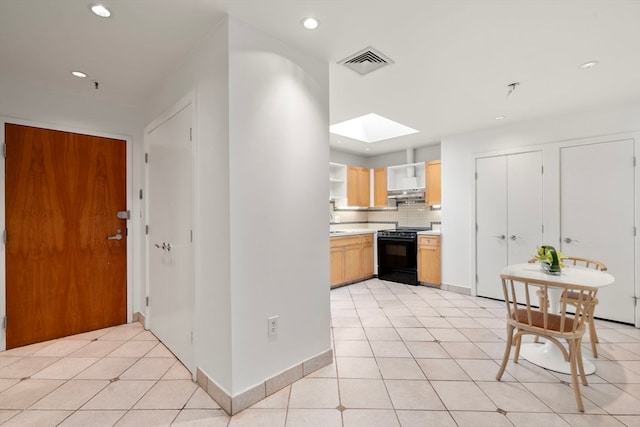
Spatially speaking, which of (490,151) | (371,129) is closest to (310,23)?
(371,129)

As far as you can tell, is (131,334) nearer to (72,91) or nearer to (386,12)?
(72,91)

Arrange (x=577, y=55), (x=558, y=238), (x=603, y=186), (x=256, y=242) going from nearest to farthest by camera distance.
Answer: (x=256, y=242), (x=577, y=55), (x=603, y=186), (x=558, y=238)

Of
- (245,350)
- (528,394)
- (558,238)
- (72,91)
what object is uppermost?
(72,91)

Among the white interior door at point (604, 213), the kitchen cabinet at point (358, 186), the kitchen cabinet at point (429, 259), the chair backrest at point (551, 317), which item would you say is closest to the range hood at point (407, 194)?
the kitchen cabinet at point (358, 186)

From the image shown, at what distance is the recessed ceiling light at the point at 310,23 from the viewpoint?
1.82 meters

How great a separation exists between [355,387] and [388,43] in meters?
2.46

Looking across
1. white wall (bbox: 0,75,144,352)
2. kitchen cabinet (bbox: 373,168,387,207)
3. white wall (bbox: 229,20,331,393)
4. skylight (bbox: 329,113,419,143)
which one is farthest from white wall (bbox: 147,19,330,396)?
kitchen cabinet (bbox: 373,168,387,207)

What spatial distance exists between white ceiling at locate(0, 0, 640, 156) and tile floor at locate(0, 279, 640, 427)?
243 centimetres

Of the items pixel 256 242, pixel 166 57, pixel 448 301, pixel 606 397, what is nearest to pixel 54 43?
pixel 166 57

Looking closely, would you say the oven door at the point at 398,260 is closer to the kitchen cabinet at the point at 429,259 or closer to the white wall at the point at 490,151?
the kitchen cabinet at the point at 429,259

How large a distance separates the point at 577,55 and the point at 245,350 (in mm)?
3268

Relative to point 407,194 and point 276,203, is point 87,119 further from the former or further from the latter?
point 407,194

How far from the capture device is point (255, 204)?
6.18 ft

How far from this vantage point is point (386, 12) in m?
1.76
